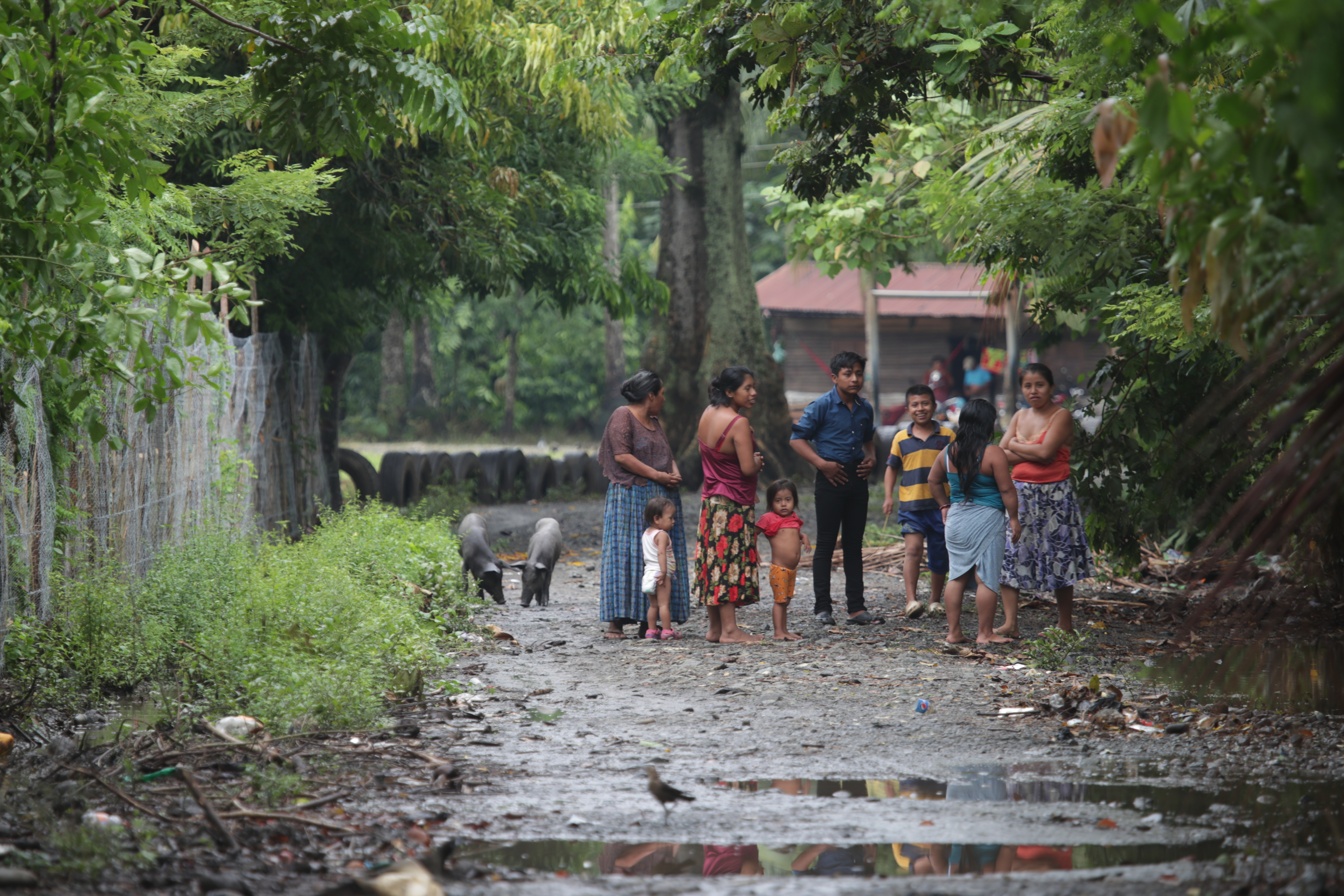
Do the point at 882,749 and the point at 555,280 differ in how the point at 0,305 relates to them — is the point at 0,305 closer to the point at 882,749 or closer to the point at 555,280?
the point at 882,749

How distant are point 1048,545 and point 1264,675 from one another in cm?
140

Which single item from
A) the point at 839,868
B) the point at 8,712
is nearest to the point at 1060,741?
the point at 839,868

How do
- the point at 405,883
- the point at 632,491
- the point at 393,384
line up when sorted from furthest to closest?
the point at 393,384, the point at 632,491, the point at 405,883

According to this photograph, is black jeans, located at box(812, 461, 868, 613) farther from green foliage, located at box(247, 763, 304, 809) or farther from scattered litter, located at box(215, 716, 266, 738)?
green foliage, located at box(247, 763, 304, 809)

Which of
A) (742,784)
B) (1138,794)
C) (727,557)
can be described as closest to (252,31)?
(742,784)

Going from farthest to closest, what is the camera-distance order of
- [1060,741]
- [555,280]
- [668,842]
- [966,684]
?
1. [555,280]
2. [966,684]
3. [1060,741]
4. [668,842]

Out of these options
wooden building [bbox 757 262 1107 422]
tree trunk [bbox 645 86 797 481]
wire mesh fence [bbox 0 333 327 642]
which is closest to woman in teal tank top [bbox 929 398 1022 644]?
wire mesh fence [bbox 0 333 327 642]

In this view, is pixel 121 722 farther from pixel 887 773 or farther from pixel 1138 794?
pixel 1138 794

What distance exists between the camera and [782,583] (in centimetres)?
757

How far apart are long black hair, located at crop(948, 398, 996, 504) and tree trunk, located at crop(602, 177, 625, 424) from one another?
2216 cm

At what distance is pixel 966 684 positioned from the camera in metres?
6.21

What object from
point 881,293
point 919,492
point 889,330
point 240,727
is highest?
point 881,293

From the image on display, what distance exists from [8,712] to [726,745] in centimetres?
306

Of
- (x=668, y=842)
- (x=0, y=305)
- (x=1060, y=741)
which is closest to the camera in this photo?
(x=668, y=842)
